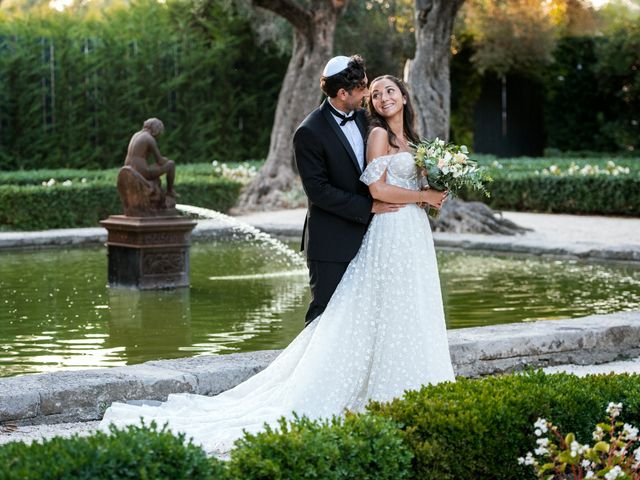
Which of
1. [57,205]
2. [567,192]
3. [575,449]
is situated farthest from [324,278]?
[567,192]

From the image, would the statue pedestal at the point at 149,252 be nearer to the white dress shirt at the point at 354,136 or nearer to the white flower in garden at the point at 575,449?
the white dress shirt at the point at 354,136

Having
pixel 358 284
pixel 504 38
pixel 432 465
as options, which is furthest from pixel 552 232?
pixel 504 38

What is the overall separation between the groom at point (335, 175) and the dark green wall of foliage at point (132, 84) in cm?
1496

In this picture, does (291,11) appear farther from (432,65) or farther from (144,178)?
(144,178)

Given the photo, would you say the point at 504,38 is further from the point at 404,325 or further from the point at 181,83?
the point at 404,325

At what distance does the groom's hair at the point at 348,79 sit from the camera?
4.69 meters

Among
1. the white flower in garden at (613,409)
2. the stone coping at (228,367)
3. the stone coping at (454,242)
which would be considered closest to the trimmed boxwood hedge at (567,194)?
the stone coping at (454,242)

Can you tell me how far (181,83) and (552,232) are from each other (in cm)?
1022

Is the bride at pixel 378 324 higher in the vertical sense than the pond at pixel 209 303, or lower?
higher

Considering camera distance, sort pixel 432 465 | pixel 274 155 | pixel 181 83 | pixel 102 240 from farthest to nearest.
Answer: pixel 181 83, pixel 274 155, pixel 102 240, pixel 432 465

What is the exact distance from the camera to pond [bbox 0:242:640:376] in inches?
263

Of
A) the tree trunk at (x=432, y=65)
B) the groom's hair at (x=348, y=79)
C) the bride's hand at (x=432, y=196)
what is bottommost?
the bride's hand at (x=432, y=196)

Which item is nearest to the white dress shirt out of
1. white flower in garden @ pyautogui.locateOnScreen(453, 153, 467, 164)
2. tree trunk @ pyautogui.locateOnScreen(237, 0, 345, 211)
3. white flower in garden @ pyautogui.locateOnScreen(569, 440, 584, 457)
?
white flower in garden @ pyautogui.locateOnScreen(453, 153, 467, 164)

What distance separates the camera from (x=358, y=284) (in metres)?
4.78
